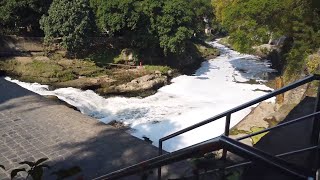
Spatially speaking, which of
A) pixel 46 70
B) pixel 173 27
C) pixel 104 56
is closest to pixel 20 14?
pixel 46 70

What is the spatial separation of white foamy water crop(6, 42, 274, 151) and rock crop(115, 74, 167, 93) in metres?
0.78

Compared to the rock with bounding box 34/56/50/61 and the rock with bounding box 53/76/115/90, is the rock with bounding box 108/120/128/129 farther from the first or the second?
the rock with bounding box 34/56/50/61

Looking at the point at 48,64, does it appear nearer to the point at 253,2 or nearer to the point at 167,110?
the point at 167,110

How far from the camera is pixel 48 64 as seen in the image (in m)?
24.6

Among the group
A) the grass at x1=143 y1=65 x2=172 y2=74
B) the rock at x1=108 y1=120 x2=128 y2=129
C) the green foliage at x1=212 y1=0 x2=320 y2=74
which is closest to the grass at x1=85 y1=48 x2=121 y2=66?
the grass at x1=143 y1=65 x2=172 y2=74

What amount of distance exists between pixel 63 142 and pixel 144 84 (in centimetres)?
1694

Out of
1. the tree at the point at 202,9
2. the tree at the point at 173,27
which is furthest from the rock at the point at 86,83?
the tree at the point at 202,9

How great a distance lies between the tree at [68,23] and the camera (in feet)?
83.1

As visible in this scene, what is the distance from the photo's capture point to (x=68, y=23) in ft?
82.7

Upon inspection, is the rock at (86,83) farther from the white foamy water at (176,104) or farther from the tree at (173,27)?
the tree at (173,27)

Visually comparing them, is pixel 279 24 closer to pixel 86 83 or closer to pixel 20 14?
pixel 86 83

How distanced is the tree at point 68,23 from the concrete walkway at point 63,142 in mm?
16493

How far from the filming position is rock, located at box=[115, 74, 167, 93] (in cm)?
2331

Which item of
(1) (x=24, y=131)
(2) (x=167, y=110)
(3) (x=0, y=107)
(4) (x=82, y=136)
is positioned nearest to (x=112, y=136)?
(4) (x=82, y=136)
